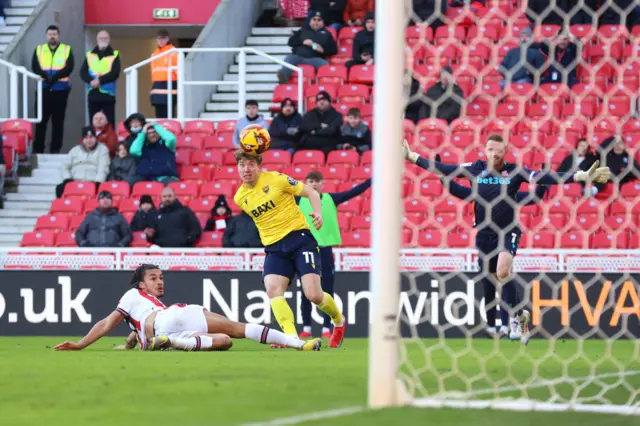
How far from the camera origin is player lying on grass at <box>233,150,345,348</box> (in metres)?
9.99

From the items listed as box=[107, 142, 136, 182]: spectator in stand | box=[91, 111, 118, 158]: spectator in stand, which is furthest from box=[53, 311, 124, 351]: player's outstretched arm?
box=[91, 111, 118, 158]: spectator in stand

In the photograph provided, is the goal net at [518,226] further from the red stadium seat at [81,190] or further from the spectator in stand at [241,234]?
the red stadium seat at [81,190]

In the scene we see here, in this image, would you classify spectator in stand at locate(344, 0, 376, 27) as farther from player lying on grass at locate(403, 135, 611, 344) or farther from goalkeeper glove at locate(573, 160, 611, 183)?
goalkeeper glove at locate(573, 160, 611, 183)

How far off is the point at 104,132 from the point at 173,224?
116 inches

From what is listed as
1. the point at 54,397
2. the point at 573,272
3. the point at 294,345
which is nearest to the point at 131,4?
the point at 573,272

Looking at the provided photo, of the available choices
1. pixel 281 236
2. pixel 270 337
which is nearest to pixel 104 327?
pixel 270 337

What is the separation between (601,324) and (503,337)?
236cm

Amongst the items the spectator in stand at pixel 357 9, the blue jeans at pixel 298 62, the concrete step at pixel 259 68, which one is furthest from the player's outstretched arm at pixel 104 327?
the spectator in stand at pixel 357 9

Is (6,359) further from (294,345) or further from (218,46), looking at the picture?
(218,46)

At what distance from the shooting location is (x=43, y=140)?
19.1 m

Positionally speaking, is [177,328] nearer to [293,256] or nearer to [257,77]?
[293,256]

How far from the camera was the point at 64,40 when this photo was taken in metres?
21.5

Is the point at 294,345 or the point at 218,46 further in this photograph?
the point at 218,46

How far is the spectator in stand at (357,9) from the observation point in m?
20.3
